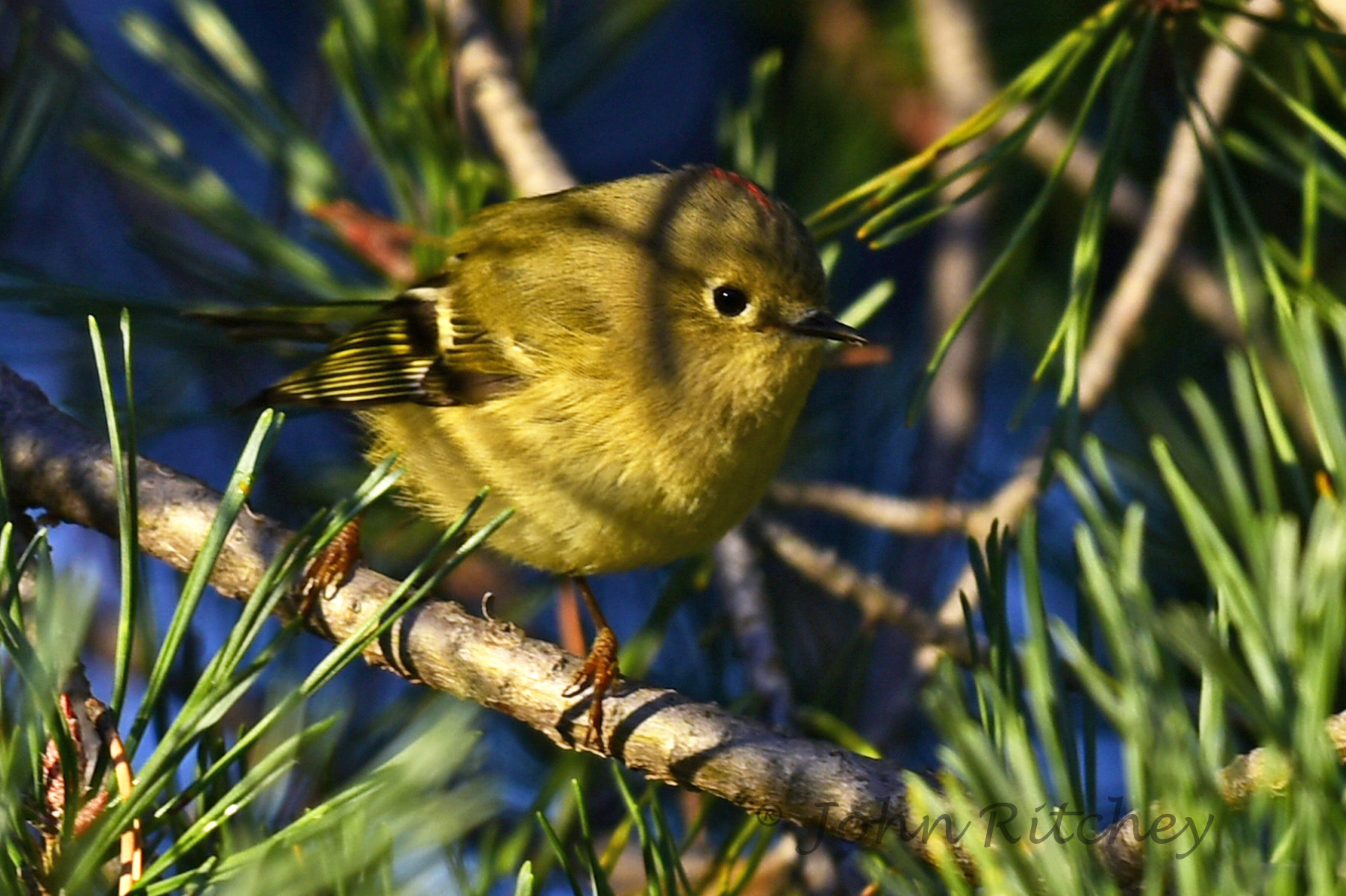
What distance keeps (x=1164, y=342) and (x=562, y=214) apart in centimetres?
103

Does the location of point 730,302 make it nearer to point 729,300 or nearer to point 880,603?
point 729,300

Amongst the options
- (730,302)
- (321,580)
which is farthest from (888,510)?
(321,580)

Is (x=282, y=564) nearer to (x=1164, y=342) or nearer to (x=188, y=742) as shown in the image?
(x=188, y=742)

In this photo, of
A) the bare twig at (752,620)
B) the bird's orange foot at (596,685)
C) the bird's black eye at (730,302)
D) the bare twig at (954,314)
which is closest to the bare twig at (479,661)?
the bird's orange foot at (596,685)

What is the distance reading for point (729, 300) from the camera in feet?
5.58

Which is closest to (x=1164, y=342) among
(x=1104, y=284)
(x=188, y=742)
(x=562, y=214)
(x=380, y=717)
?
(x=1104, y=284)

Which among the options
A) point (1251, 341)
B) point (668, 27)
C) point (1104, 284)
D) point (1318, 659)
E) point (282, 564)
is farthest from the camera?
point (668, 27)

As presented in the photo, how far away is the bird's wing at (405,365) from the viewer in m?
1.73

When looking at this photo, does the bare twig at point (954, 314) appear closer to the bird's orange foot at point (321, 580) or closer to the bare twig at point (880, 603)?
the bare twig at point (880, 603)

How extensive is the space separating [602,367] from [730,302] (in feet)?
0.59

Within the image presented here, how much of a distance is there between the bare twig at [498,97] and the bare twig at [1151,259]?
0.70 m

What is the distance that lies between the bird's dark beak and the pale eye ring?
0.07 meters

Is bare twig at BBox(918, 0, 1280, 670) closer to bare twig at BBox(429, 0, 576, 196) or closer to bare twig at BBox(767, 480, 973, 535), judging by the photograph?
bare twig at BBox(767, 480, 973, 535)

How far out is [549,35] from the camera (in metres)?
2.44
